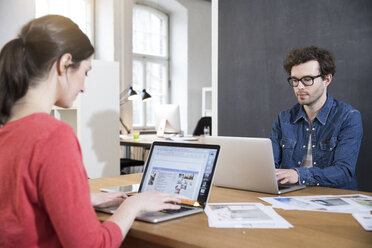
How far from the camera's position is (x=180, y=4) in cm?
816

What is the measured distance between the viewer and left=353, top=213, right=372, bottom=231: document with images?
1.13 metres

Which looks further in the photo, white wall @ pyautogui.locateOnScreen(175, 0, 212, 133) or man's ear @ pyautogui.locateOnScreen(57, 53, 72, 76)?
white wall @ pyautogui.locateOnScreen(175, 0, 212, 133)

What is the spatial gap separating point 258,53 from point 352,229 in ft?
8.23

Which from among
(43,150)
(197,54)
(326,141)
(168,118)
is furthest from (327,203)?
(197,54)

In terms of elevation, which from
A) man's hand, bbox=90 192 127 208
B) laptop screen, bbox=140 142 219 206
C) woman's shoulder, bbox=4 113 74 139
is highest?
woman's shoulder, bbox=4 113 74 139

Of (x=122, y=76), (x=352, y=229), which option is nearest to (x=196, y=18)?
(x=122, y=76)

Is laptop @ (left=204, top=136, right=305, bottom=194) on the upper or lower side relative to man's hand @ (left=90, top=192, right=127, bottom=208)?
upper

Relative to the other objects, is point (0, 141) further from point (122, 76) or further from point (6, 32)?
point (122, 76)

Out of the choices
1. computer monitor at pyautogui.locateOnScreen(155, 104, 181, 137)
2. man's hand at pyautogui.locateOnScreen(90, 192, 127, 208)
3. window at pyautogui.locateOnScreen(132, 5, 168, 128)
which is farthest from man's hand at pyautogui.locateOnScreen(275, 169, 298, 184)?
window at pyautogui.locateOnScreen(132, 5, 168, 128)

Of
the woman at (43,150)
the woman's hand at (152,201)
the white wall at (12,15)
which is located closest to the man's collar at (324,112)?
the woman's hand at (152,201)

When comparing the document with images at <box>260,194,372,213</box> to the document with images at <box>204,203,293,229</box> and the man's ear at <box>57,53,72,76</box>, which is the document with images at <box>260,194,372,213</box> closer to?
the document with images at <box>204,203,293,229</box>

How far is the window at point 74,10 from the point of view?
20.5 feet

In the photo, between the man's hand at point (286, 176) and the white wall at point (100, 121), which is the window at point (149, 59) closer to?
the white wall at point (100, 121)

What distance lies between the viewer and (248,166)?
5.37ft
